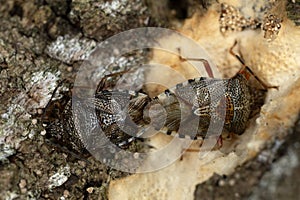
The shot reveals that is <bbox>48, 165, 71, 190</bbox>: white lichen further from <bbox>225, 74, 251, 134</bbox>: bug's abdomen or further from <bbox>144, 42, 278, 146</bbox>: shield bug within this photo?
<bbox>225, 74, 251, 134</bbox>: bug's abdomen

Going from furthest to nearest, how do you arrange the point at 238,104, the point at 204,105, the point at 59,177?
the point at 204,105 → the point at 238,104 → the point at 59,177

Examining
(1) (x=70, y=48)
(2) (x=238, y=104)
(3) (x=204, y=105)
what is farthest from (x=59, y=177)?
(2) (x=238, y=104)

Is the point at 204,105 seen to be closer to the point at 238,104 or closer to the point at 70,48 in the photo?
the point at 238,104

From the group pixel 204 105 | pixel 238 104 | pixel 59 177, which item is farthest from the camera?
pixel 204 105

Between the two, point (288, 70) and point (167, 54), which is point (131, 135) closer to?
point (167, 54)

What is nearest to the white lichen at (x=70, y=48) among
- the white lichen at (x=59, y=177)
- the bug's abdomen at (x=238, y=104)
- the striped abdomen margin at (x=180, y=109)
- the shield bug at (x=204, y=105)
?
the striped abdomen margin at (x=180, y=109)

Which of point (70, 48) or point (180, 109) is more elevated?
point (70, 48)

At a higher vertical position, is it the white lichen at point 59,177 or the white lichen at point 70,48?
the white lichen at point 70,48

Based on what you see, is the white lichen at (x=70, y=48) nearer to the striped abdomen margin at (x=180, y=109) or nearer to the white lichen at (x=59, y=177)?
the striped abdomen margin at (x=180, y=109)

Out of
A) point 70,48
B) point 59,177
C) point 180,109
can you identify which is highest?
point 70,48

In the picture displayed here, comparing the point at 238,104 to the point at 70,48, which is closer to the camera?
the point at 238,104

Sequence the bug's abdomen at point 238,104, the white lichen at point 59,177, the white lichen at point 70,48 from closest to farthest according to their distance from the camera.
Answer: the white lichen at point 59,177 → the bug's abdomen at point 238,104 → the white lichen at point 70,48
